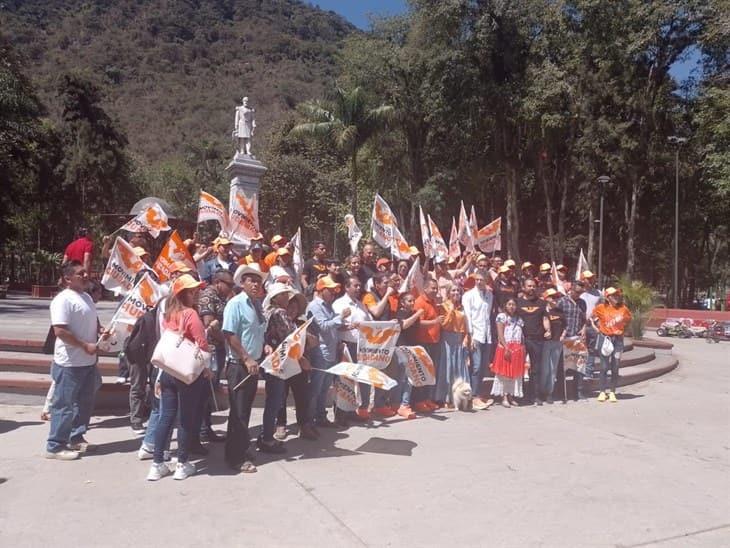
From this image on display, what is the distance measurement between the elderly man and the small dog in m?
4.80

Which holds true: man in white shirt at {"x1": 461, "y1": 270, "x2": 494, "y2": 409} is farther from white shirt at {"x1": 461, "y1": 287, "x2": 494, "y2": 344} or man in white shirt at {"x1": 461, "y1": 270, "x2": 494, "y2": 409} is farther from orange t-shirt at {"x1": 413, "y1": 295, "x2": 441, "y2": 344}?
orange t-shirt at {"x1": 413, "y1": 295, "x2": 441, "y2": 344}

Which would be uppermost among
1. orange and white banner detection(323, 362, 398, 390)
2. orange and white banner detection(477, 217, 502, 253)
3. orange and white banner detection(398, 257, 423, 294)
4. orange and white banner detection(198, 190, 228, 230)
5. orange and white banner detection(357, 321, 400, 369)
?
orange and white banner detection(198, 190, 228, 230)

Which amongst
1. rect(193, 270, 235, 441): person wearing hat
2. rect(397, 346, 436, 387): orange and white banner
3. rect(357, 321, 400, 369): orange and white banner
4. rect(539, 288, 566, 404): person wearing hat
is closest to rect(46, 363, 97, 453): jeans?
rect(193, 270, 235, 441): person wearing hat

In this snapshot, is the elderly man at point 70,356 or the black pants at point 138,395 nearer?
the elderly man at point 70,356

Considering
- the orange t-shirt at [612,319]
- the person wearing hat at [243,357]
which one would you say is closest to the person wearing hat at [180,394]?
the person wearing hat at [243,357]

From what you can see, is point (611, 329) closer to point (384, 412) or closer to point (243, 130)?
point (384, 412)

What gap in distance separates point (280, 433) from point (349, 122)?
23.1m

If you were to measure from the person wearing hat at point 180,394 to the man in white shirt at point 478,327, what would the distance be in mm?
4601

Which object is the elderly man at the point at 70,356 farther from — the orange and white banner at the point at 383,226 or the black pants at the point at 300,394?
the orange and white banner at the point at 383,226

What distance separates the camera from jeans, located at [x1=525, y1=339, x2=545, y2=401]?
9.53 meters

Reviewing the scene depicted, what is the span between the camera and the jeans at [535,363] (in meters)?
9.53

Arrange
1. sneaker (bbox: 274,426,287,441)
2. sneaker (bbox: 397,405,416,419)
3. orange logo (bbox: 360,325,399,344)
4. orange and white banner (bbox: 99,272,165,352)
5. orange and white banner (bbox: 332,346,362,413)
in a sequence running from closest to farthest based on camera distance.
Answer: orange and white banner (bbox: 99,272,165,352) < sneaker (bbox: 274,426,287,441) < orange and white banner (bbox: 332,346,362,413) < orange logo (bbox: 360,325,399,344) < sneaker (bbox: 397,405,416,419)

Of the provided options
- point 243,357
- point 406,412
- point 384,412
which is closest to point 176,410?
point 243,357

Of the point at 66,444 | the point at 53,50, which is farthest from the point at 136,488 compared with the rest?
the point at 53,50
